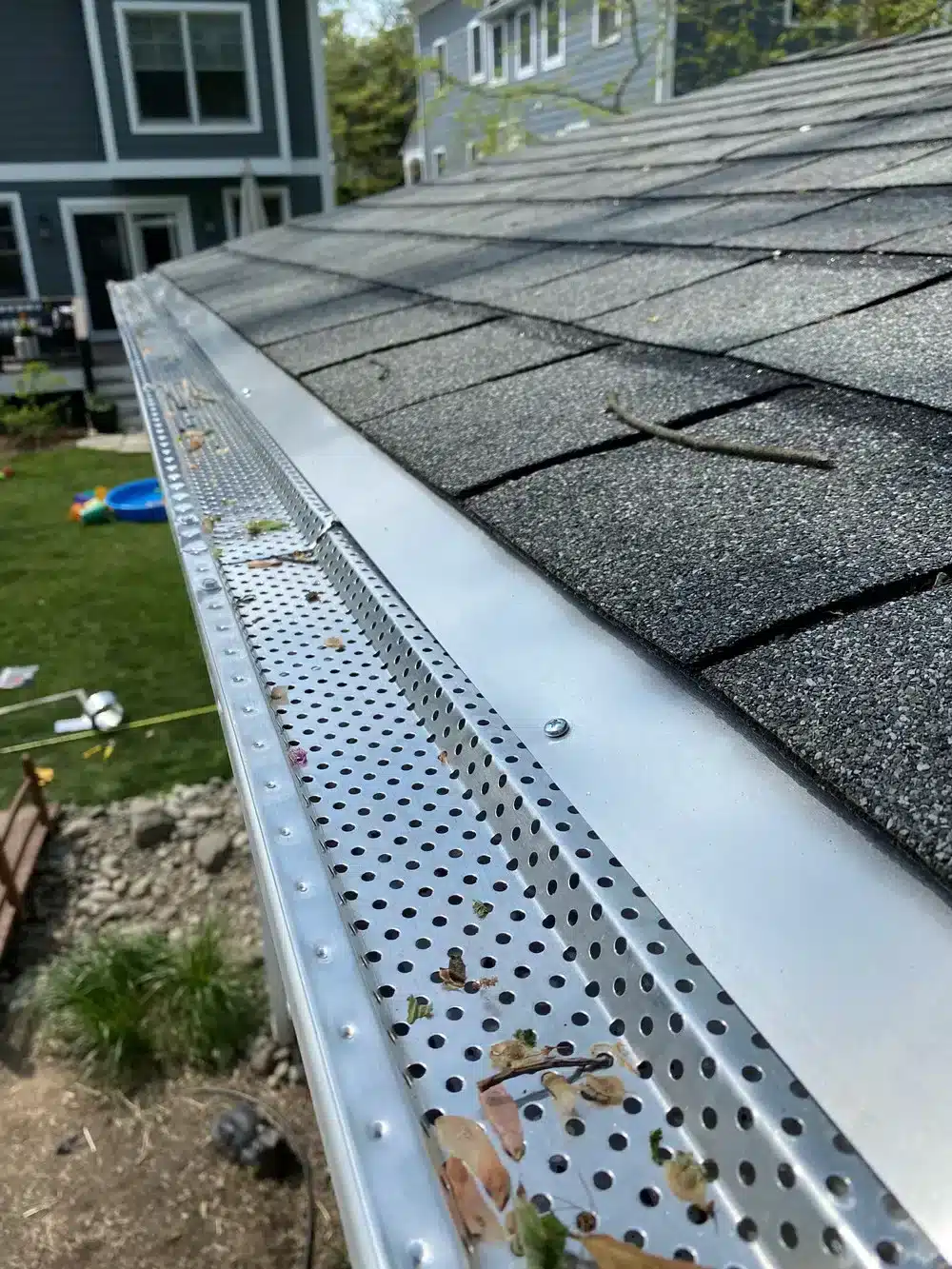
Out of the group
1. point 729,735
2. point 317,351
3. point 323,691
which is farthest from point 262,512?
point 729,735

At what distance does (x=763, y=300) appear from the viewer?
2199 millimetres

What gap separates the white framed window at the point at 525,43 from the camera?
17688mm

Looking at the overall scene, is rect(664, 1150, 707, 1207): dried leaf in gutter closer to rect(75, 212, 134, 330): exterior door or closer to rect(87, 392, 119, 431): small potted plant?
rect(87, 392, 119, 431): small potted plant

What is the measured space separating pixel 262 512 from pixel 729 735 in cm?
130

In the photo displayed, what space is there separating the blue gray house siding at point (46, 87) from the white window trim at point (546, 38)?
303 inches

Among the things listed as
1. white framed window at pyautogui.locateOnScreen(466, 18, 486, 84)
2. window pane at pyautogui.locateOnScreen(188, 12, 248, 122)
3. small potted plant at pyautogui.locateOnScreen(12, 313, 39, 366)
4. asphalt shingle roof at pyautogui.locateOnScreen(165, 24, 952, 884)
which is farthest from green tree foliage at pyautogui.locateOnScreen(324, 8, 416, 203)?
asphalt shingle roof at pyautogui.locateOnScreen(165, 24, 952, 884)

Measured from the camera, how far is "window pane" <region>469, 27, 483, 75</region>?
783 inches

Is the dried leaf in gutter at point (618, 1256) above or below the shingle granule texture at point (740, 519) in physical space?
below

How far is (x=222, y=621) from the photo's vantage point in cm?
156

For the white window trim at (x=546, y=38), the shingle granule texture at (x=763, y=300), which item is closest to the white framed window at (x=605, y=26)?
the white window trim at (x=546, y=38)

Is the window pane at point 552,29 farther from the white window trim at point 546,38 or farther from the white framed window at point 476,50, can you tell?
the white framed window at point 476,50

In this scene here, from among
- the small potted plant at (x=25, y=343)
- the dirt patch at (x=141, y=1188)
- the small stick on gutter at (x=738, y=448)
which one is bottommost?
the dirt patch at (x=141, y=1188)

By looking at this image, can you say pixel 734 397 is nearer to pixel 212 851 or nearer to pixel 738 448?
pixel 738 448

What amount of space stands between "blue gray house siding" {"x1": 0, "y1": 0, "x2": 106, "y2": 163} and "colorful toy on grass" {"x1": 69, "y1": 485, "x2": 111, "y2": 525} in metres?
8.49
